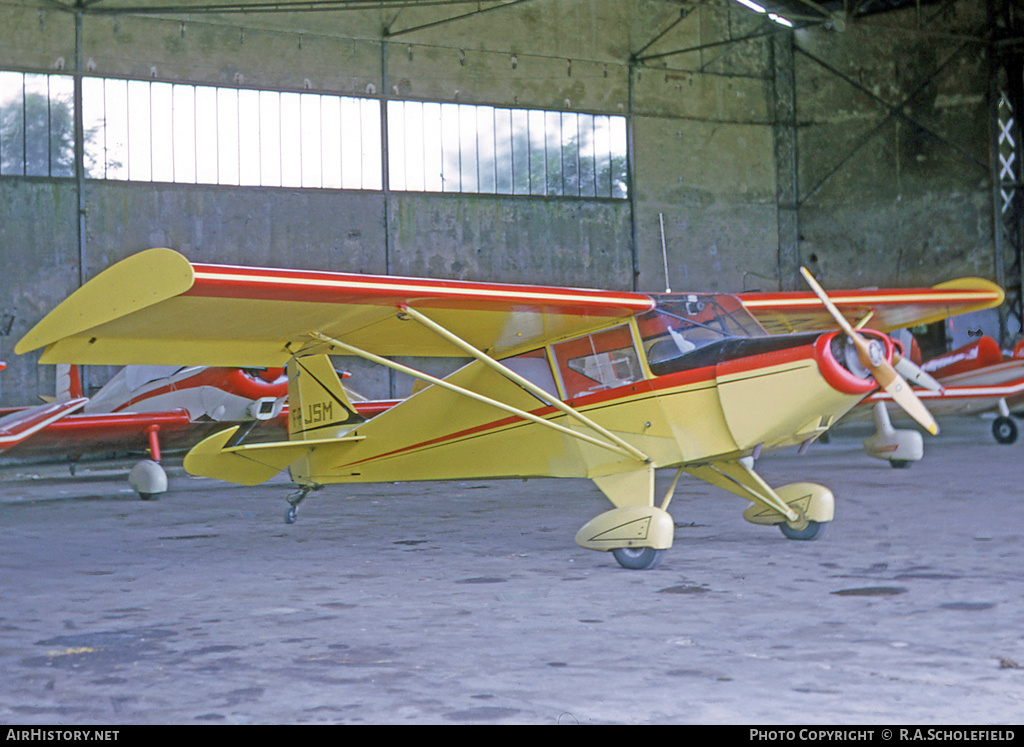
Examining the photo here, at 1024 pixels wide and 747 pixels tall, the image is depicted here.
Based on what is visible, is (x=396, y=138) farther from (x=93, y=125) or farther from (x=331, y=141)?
(x=93, y=125)

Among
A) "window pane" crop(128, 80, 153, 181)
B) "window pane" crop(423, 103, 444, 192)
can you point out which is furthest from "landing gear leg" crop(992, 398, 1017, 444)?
"window pane" crop(128, 80, 153, 181)

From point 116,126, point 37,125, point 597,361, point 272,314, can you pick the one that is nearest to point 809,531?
point 597,361

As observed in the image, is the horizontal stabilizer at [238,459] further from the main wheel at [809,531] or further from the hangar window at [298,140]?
the hangar window at [298,140]

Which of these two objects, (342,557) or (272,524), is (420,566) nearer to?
(342,557)

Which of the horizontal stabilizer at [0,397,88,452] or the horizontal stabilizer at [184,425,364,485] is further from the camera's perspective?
the horizontal stabilizer at [0,397,88,452]

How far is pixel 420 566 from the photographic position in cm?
655

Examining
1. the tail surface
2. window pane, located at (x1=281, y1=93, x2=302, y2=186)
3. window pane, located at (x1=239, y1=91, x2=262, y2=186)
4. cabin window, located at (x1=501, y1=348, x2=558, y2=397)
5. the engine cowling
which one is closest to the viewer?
the engine cowling

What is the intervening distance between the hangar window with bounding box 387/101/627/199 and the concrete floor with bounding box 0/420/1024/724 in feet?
53.6

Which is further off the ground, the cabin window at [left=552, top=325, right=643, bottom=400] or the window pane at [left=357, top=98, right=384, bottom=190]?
the window pane at [left=357, top=98, right=384, bottom=190]

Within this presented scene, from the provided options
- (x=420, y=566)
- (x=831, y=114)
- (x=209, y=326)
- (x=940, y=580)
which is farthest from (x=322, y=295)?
(x=831, y=114)

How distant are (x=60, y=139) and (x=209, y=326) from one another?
57.0ft

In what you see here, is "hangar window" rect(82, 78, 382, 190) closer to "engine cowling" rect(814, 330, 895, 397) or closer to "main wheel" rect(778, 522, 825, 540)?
"main wheel" rect(778, 522, 825, 540)

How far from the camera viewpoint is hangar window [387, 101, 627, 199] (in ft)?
79.5

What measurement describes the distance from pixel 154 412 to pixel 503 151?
14.2m
